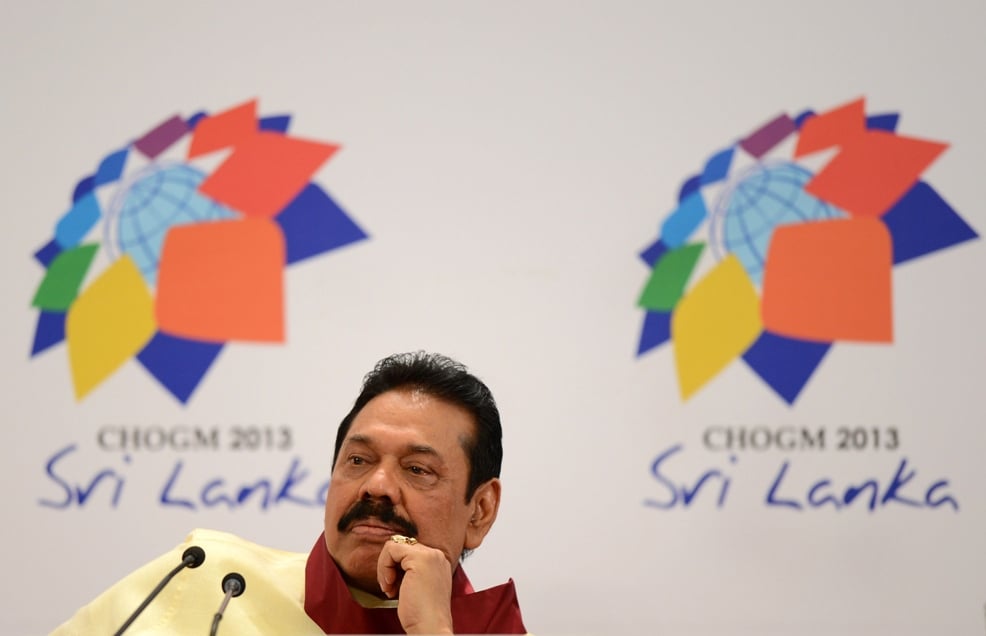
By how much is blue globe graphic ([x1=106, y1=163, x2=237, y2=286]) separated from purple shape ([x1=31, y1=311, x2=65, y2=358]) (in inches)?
9.5

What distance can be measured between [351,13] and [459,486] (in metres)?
1.71

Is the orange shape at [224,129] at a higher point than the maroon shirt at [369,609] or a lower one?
higher

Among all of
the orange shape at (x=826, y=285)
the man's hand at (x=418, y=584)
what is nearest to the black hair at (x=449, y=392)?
the man's hand at (x=418, y=584)

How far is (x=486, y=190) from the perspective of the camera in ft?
10.3

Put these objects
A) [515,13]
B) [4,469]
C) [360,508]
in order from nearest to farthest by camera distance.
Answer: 1. [360,508]
2. [4,469]
3. [515,13]

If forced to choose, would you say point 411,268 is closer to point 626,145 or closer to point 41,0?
point 626,145

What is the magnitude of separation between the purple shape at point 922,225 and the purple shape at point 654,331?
2.24 ft

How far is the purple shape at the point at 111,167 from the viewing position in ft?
10.2

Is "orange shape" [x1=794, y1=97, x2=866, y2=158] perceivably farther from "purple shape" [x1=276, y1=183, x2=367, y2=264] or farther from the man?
the man

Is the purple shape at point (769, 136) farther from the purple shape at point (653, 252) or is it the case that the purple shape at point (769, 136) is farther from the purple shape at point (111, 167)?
the purple shape at point (111, 167)

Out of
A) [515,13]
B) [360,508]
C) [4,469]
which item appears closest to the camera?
[360,508]

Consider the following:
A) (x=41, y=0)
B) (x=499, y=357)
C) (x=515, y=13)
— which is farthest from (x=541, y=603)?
(x=41, y=0)

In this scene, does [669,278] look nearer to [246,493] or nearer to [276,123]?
[276,123]

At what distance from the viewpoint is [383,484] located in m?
1.88
